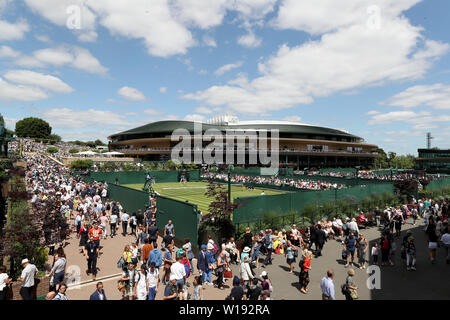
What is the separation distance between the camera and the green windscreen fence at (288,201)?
13305mm

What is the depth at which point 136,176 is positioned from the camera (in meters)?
42.3

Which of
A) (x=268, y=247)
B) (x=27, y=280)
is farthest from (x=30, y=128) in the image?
(x=268, y=247)

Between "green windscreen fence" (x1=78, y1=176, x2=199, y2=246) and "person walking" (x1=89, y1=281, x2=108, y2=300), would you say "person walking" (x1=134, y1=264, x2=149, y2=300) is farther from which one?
"green windscreen fence" (x1=78, y1=176, x2=199, y2=246)

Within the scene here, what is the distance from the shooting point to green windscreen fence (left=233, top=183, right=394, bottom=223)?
43.7 ft

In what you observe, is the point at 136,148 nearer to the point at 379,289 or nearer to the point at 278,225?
the point at 278,225

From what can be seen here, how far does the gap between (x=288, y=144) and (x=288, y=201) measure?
7580 centimetres

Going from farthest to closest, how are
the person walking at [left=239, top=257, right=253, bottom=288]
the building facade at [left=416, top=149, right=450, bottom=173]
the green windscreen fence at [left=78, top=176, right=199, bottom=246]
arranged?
the building facade at [left=416, top=149, right=450, bottom=173] → the green windscreen fence at [left=78, top=176, right=199, bottom=246] → the person walking at [left=239, top=257, right=253, bottom=288]

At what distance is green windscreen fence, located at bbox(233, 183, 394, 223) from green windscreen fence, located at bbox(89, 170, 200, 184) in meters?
28.8

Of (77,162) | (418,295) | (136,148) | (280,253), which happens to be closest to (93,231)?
(280,253)

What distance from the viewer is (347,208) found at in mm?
18125

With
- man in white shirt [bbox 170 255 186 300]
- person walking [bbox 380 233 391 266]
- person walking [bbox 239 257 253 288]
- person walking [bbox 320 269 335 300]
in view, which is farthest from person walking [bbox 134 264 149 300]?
person walking [bbox 380 233 391 266]

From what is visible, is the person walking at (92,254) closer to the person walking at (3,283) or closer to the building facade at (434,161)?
the person walking at (3,283)

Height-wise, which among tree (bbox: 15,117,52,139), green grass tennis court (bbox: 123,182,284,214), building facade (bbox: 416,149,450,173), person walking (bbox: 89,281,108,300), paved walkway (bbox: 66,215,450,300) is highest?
tree (bbox: 15,117,52,139)
